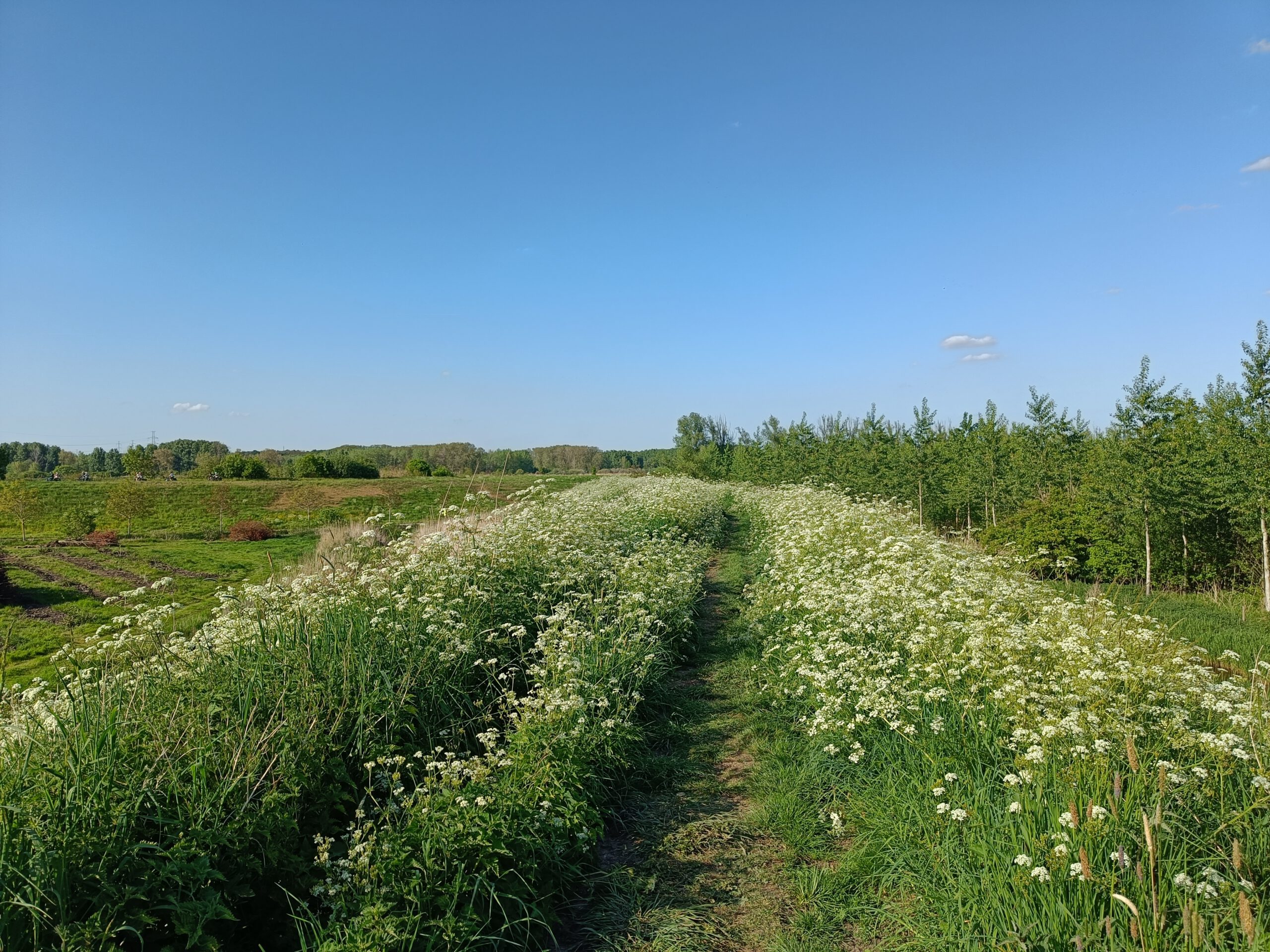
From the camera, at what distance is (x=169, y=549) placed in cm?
2664

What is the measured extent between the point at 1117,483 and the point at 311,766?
21.5m

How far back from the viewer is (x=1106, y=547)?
20156 mm

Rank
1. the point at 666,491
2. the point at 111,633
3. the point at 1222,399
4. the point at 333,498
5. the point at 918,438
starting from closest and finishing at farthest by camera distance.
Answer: the point at 111,633
the point at 1222,399
the point at 666,491
the point at 918,438
the point at 333,498

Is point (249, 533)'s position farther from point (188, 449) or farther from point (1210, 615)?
point (188, 449)

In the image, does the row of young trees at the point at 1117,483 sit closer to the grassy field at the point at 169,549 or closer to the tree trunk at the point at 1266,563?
the tree trunk at the point at 1266,563

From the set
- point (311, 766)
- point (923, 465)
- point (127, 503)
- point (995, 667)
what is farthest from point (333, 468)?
point (995, 667)

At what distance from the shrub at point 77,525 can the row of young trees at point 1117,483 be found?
117ft

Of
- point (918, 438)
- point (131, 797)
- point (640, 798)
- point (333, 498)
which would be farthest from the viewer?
point (333, 498)

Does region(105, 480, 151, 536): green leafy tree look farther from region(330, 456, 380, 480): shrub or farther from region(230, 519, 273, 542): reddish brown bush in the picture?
region(330, 456, 380, 480): shrub

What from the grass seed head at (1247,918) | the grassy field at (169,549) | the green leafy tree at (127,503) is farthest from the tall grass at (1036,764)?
the green leafy tree at (127,503)

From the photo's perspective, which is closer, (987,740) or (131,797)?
(131,797)

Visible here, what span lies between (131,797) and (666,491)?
18402mm

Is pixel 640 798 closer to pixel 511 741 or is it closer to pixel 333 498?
pixel 511 741

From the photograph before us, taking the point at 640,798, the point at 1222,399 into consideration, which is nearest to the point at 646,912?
the point at 640,798
